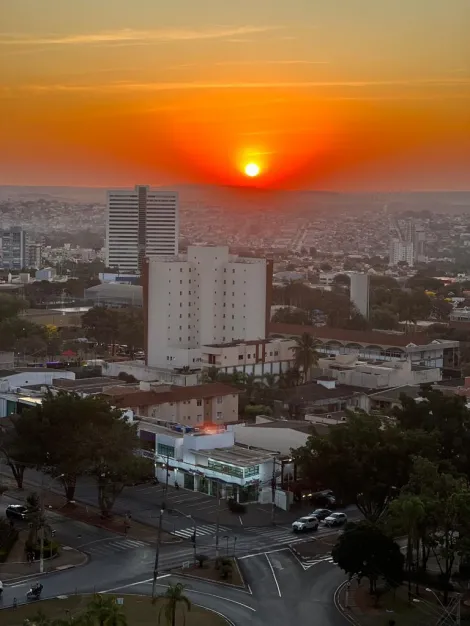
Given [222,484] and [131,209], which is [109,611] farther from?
[131,209]

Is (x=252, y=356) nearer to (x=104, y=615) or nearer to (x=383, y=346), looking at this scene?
(x=383, y=346)

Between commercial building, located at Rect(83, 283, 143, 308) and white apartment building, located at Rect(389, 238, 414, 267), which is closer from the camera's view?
commercial building, located at Rect(83, 283, 143, 308)

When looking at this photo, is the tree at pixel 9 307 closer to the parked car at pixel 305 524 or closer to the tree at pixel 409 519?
the parked car at pixel 305 524

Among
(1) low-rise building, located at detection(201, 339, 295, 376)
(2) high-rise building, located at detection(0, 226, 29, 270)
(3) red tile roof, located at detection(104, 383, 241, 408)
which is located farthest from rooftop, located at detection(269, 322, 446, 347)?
(2) high-rise building, located at detection(0, 226, 29, 270)

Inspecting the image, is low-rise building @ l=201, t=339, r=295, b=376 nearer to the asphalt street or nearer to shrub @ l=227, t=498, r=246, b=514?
shrub @ l=227, t=498, r=246, b=514

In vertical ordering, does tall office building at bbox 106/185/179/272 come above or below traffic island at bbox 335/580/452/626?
above

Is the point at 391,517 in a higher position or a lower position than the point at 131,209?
lower

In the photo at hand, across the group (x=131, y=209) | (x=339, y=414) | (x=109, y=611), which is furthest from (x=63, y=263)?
(x=109, y=611)

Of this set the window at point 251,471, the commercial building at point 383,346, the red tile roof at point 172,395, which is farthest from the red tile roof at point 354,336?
the window at point 251,471
